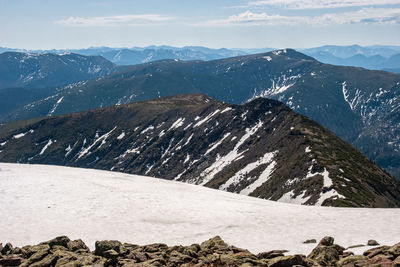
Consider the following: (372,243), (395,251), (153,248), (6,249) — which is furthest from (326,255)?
(6,249)

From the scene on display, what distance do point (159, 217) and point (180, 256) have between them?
40.8 ft

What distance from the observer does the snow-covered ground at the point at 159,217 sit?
30.4 meters

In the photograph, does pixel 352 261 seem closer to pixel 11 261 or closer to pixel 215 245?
pixel 215 245

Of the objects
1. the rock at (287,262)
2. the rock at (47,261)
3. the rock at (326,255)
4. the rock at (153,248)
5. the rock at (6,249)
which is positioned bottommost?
the rock at (6,249)

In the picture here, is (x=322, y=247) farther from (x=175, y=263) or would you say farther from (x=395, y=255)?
(x=175, y=263)

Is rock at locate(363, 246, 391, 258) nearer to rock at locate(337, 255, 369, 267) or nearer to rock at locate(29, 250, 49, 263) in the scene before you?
rock at locate(337, 255, 369, 267)

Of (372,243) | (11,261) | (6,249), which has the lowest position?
(6,249)

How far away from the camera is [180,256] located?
23.5 meters

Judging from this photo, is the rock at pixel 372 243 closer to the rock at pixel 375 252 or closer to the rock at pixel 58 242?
the rock at pixel 375 252

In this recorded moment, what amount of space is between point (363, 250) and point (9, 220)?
29189 mm

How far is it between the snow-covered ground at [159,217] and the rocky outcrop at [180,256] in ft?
10.8

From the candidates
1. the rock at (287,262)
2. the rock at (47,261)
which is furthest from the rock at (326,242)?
the rock at (47,261)

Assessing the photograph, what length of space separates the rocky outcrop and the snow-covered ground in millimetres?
3300

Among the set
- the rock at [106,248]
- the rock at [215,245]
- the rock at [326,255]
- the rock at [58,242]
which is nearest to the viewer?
the rock at [326,255]
